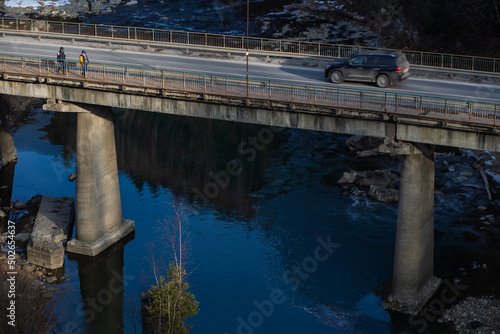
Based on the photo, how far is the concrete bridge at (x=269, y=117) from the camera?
2941 cm

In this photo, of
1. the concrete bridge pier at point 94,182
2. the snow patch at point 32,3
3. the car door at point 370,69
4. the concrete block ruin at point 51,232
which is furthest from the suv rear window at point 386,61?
the snow patch at point 32,3

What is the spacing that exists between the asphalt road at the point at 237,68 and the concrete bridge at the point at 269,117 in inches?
119

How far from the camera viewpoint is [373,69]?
35.6 metres

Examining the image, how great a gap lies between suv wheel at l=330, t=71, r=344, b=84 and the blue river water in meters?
9.15

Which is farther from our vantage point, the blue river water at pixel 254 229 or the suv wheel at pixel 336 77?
the suv wheel at pixel 336 77

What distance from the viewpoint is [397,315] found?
102ft

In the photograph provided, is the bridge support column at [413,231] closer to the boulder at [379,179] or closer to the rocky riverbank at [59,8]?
the boulder at [379,179]

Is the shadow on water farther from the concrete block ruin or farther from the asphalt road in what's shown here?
the asphalt road

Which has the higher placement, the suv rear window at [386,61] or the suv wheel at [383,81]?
the suv rear window at [386,61]

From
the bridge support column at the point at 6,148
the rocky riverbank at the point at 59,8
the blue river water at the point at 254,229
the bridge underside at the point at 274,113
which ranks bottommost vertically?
the blue river water at the point at 254,229

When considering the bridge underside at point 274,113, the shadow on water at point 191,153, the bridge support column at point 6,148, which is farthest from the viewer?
the bridge support column at point 6,148

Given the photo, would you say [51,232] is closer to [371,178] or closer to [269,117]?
[269,117]

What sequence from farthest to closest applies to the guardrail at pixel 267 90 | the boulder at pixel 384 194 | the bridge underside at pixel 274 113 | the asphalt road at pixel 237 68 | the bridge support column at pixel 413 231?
the boulder at pixel 384 194, the asphalt road at pixel 237 68, the bridge support column at pixel 413 231, the guardrail at pixel 267 90, the bridge underside at pixel 274 113

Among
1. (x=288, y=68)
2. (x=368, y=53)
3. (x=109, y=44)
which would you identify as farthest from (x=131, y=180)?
(x=368, y=53)
